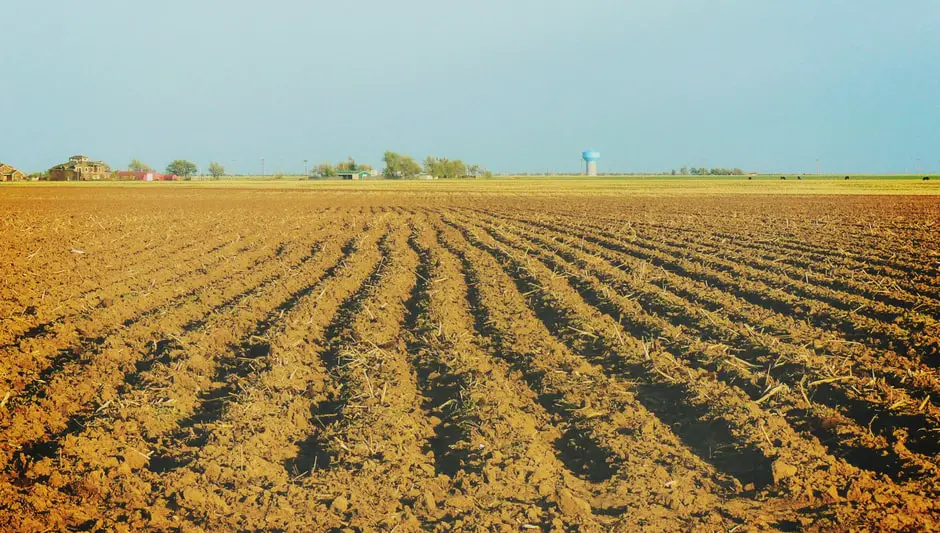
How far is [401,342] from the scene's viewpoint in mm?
6906

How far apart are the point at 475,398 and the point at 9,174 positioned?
367 feet

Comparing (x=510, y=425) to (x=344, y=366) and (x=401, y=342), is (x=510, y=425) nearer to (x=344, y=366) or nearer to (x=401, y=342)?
(x=344, y=366)

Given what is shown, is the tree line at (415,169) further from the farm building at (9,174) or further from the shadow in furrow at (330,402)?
the shadow in furrow at (330,402)

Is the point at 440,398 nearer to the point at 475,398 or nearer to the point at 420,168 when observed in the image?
the point at 475,398

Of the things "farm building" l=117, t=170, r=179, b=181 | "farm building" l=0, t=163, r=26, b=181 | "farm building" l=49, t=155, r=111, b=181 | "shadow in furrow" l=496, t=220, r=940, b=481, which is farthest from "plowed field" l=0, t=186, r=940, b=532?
"farm building" l=117, t=170, r=179, b=181

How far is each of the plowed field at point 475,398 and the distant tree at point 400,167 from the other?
130 metres

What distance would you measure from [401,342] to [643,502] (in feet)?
11.7

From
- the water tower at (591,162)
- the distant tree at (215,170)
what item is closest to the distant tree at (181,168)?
the distant tree at (215,170)

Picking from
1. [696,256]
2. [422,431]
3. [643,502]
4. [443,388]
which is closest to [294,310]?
[443,388]

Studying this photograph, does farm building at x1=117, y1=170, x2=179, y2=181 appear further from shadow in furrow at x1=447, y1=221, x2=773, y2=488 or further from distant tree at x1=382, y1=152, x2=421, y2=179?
shadow in furrow at x1=447, y1=221, x2=773, y2=488

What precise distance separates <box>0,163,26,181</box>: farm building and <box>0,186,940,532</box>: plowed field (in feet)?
331

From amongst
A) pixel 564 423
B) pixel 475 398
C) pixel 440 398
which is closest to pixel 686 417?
pixel 564 423

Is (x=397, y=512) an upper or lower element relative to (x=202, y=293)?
lower

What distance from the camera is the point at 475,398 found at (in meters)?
5.27
